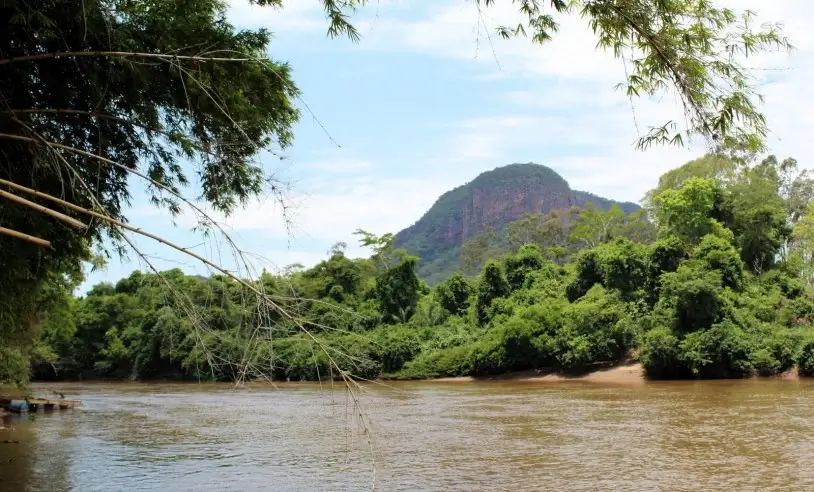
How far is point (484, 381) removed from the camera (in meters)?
34.9

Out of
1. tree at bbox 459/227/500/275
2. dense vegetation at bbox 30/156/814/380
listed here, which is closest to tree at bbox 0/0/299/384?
dense vegetation at bbox 30/156/814/380

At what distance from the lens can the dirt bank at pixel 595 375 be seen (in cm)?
3020

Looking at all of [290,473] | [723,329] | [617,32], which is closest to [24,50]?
[617,32]

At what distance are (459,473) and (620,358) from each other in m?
23.0

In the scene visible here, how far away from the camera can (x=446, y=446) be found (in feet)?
45.5

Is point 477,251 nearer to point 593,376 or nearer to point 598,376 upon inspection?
point 593,376

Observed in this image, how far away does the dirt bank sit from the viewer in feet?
99.1

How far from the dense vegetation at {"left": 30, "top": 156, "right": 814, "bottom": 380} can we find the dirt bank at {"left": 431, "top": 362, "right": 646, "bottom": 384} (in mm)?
424

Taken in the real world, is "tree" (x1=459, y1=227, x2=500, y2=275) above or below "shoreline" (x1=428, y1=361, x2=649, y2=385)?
above

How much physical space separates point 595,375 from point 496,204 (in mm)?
95596

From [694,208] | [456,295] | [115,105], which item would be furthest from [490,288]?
[115,105]

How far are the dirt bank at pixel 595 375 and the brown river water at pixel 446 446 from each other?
22.1 ft

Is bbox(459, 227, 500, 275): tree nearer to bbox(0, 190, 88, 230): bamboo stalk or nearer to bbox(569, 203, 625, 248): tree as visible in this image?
bbox(569, 203, 625, 248): tree

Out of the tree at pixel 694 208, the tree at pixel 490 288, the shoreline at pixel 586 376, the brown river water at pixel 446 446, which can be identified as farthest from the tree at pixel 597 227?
the brown river water at pixel 446 446
